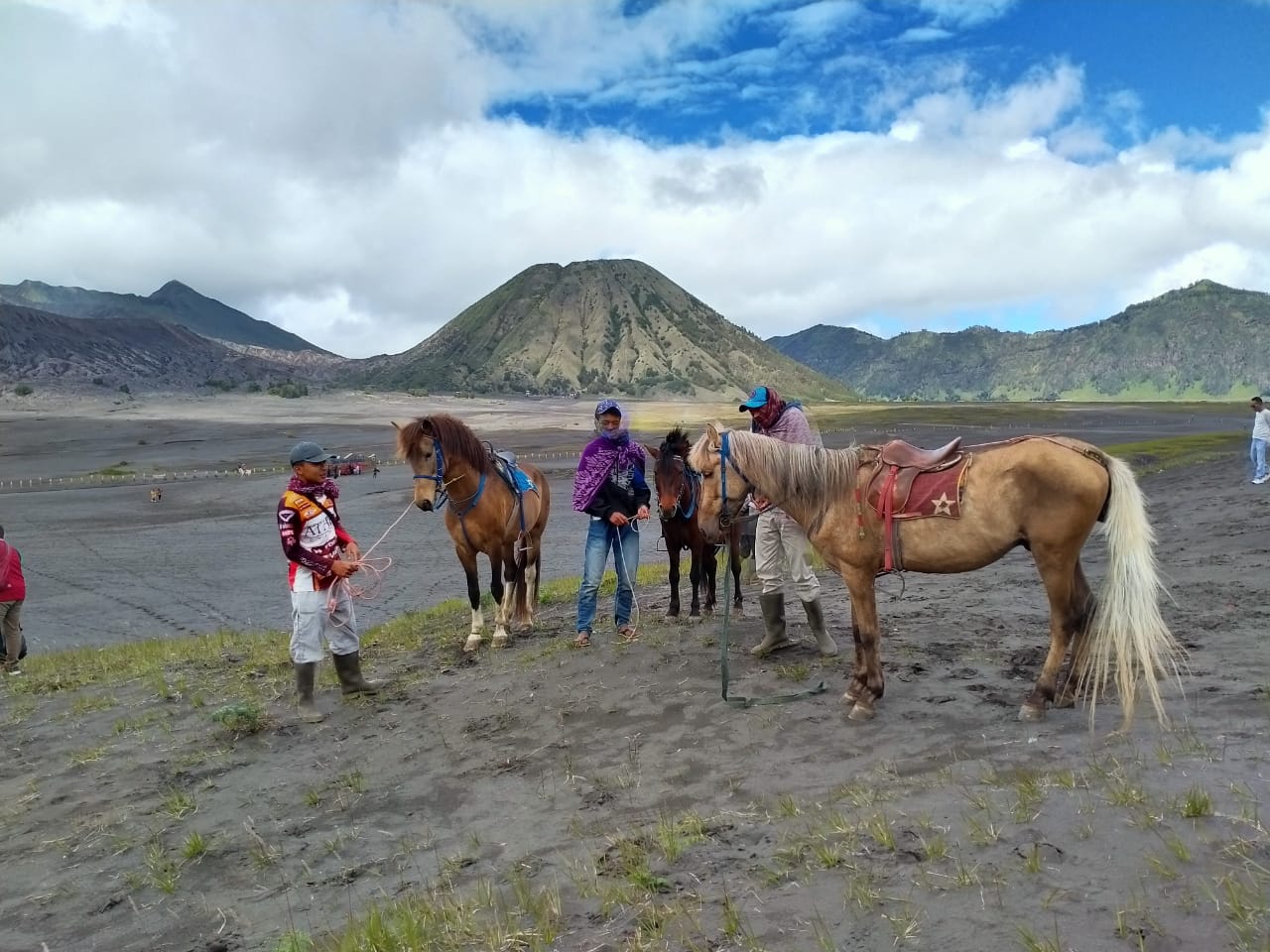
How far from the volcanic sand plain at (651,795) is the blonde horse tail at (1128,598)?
38 cm

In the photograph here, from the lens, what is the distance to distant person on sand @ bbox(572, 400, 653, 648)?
8.83m

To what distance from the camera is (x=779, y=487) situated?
258 inches

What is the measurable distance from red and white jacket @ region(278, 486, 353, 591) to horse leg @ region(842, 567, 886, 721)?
4.45m

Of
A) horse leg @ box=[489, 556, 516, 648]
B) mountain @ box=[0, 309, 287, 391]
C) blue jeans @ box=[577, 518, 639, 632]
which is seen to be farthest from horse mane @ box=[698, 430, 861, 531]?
mountain @ box=[0, 309, 287, 391]

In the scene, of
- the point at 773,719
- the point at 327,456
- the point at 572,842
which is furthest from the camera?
the point at 327,456

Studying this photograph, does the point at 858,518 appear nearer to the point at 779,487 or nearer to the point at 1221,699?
the point at 779,487

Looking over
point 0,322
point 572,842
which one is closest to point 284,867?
point 572,842

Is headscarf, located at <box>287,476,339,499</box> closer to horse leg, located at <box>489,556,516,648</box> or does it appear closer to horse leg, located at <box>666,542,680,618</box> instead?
horse leg, located at <box>489,556,516,648</box>

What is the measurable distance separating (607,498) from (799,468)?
9.53ft

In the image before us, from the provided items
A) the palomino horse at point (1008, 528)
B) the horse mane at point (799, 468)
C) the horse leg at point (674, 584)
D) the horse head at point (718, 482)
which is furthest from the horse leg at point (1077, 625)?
the horse leg at point (674, 584)

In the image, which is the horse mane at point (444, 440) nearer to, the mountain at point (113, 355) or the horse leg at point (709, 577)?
the horse leg at point (709, 577)

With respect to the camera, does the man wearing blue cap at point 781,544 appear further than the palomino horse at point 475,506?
No

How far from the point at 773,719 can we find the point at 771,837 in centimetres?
201

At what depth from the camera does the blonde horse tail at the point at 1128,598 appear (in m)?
5.29
